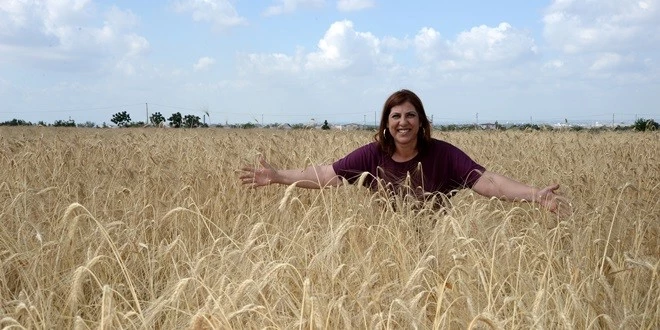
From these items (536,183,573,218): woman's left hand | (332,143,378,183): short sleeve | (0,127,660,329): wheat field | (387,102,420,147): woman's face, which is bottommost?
(0,127,660,329): wheat field

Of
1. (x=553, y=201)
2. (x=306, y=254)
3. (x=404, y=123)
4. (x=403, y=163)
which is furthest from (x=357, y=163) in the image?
(x=306, y=254)

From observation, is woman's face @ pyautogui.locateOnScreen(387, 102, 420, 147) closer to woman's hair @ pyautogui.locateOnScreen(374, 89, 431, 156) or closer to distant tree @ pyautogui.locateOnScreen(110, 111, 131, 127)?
woman's hair @ pyautogui.locateOnScreen(374, 89, 431, 156)

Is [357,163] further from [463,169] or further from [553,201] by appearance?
[553,201]

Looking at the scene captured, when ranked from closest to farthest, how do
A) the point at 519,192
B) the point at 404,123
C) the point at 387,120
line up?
the point at 519,192 < the point at 404,123 < the point at 387,120

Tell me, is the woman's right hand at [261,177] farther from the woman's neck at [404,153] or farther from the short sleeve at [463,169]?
the short sleeve at [463,169]

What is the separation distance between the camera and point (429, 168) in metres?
3.90

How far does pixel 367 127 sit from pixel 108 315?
61.4 ft

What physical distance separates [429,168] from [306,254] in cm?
172

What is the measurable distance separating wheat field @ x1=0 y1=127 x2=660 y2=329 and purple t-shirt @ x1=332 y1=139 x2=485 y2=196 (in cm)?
23

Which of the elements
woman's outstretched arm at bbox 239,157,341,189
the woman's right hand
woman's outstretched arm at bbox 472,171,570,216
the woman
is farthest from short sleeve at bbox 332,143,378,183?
woman's outstretched arm at bbox 472,171,570,216

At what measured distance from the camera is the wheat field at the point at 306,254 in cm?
185

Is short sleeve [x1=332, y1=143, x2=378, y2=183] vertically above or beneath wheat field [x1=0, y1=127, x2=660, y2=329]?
above

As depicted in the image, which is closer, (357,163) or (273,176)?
(273,176)

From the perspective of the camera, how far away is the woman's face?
3785mm
